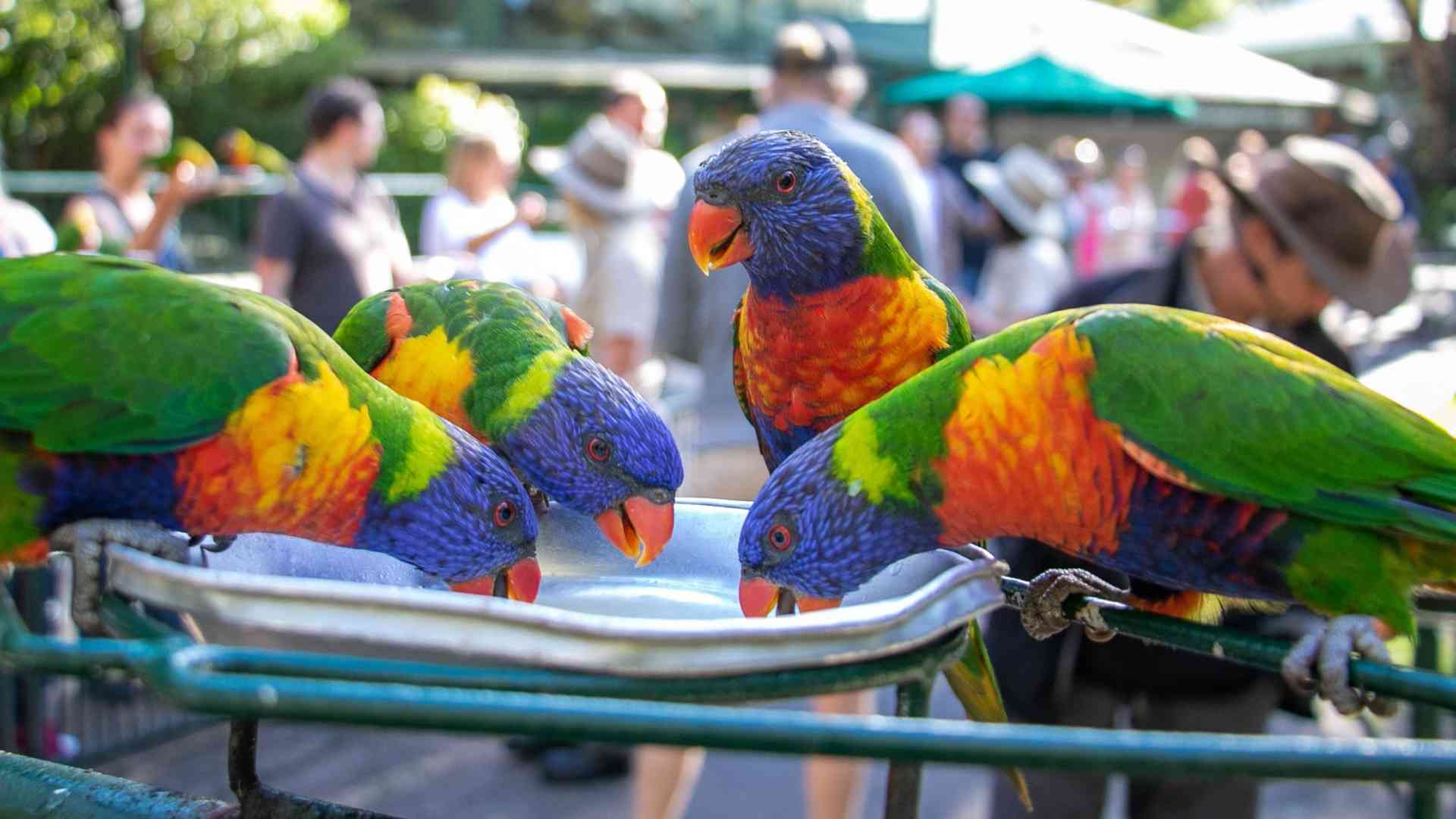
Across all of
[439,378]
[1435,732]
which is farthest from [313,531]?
[1435,732]

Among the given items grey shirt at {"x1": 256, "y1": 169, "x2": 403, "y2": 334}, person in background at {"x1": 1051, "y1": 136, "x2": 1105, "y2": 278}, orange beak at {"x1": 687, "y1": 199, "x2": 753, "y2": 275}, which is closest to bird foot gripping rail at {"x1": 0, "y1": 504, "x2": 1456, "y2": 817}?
orange beak at {"x1": 687, "y1": 199, "x2": 753, "y2": 275}

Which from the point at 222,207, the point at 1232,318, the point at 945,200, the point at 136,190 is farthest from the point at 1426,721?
the point at 222,207

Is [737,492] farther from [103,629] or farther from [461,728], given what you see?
[461,728]

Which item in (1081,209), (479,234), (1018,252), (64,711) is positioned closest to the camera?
(64,711)

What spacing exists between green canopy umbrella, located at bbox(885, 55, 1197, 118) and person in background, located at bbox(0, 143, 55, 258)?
339 inches

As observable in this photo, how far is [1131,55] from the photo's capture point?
445 inches

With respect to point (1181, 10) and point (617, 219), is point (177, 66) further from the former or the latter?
point (1181, 10)

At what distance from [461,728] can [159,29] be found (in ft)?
35.9

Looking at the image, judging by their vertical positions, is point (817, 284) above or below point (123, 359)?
above

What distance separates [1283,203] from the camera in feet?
7.24

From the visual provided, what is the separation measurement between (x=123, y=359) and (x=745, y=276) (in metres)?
1.92

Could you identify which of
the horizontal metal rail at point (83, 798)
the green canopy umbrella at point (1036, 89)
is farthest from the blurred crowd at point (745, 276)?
Result: the green canopy umbrella at point (1036, 89)

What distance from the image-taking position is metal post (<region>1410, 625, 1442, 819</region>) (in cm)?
147

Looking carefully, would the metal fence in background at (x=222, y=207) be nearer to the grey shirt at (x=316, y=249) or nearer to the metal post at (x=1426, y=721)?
the grey shirt at (x=316, y=249)
